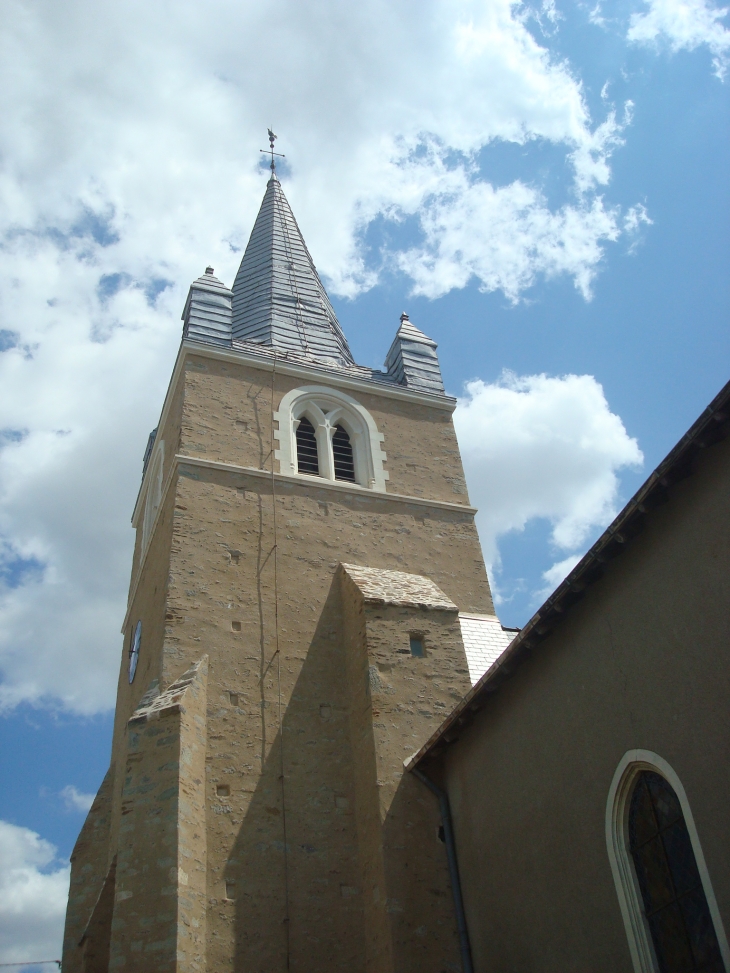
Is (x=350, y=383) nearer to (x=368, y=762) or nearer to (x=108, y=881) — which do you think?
(x=368, y=762)

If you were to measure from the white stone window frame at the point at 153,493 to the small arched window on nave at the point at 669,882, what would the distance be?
11.0 m

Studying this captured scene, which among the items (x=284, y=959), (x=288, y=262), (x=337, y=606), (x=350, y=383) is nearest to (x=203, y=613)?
(x=337, y=606)

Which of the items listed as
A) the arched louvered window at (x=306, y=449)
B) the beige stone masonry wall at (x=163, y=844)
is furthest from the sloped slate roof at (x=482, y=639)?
the beige stone masonry wall at (x=163, y=844)

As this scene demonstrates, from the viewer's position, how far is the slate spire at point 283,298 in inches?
770

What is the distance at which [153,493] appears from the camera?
1823cm

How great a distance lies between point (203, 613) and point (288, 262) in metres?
12.7

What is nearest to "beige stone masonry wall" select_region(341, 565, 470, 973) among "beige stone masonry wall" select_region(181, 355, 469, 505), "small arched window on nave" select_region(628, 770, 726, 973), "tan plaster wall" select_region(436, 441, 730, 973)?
"tan plaster wall" select_region(436, 441, 730, 973)

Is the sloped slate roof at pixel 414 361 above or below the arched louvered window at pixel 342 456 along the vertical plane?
above

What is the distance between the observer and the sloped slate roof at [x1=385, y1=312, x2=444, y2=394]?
1912 cm

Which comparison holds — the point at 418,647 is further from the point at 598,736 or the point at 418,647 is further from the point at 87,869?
the point at 87,869

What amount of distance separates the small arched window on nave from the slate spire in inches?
525

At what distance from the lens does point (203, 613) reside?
1277 centimetres

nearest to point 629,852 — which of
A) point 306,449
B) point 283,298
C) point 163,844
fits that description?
point 163,844

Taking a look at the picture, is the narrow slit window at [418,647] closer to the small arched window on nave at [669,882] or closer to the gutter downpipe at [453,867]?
the gutter downpipe at [453,867]
